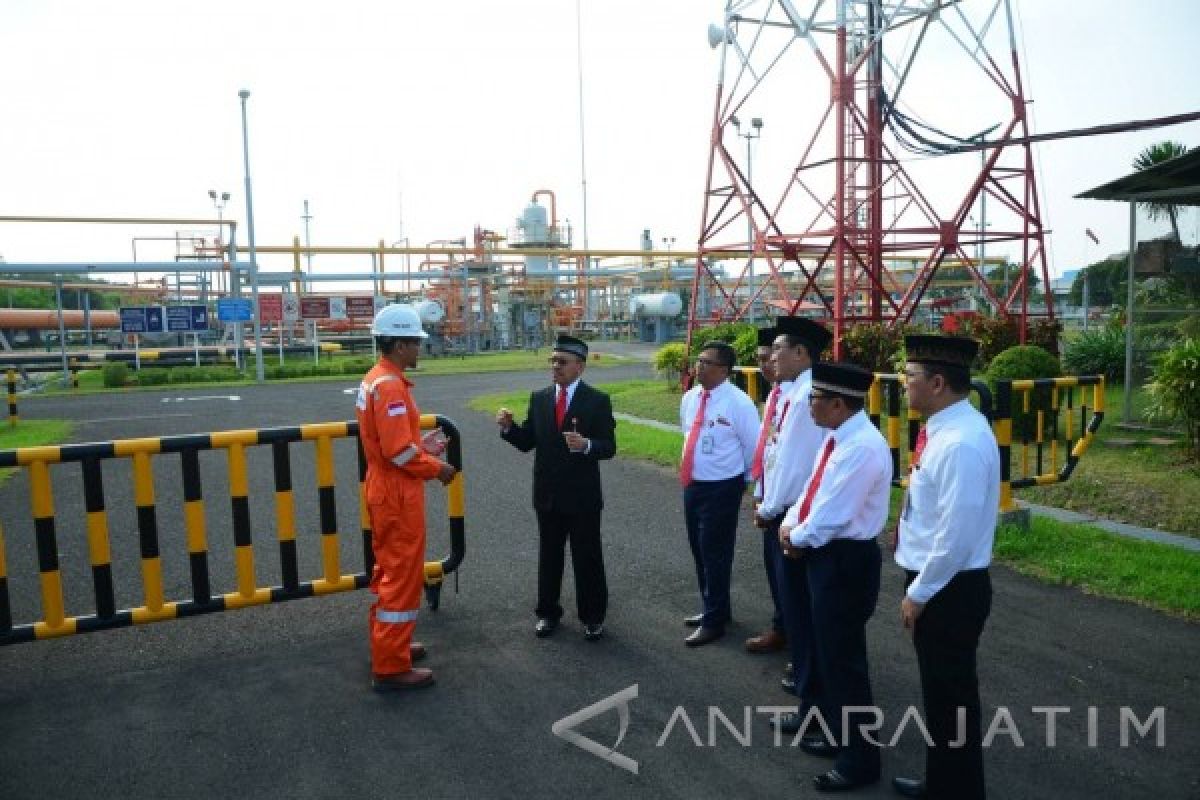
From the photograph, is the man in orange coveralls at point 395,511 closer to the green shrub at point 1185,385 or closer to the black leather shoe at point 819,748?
the black leather shoe at point 819,748

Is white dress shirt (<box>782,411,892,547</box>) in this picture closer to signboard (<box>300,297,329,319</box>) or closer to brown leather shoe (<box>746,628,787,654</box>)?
brown leather shoe (<box>746,628,787,654</box>)

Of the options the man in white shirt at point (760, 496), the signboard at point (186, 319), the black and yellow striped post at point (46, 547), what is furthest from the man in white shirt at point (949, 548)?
the signboard at point (186, 319)

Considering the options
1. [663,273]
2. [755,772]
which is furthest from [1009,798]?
[663,273]

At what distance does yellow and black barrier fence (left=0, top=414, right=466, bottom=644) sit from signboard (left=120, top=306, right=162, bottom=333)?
25.6 m

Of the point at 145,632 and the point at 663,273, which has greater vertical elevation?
the point at 663,273

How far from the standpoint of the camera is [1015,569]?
6.66 metres

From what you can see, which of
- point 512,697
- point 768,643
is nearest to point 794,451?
point 768,643

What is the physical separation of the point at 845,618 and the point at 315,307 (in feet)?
115

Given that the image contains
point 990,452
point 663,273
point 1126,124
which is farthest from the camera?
point 663,273

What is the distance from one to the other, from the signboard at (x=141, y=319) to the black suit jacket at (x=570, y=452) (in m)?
26.6

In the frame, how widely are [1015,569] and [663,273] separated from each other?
4002cm

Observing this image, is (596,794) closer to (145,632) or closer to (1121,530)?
(145,632)

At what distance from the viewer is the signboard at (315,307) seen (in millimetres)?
35875

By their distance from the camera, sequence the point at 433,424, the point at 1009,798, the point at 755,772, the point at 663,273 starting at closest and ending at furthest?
the point at 1009,798
the point at 755,772
the point at 433,424
the point at 663,273
